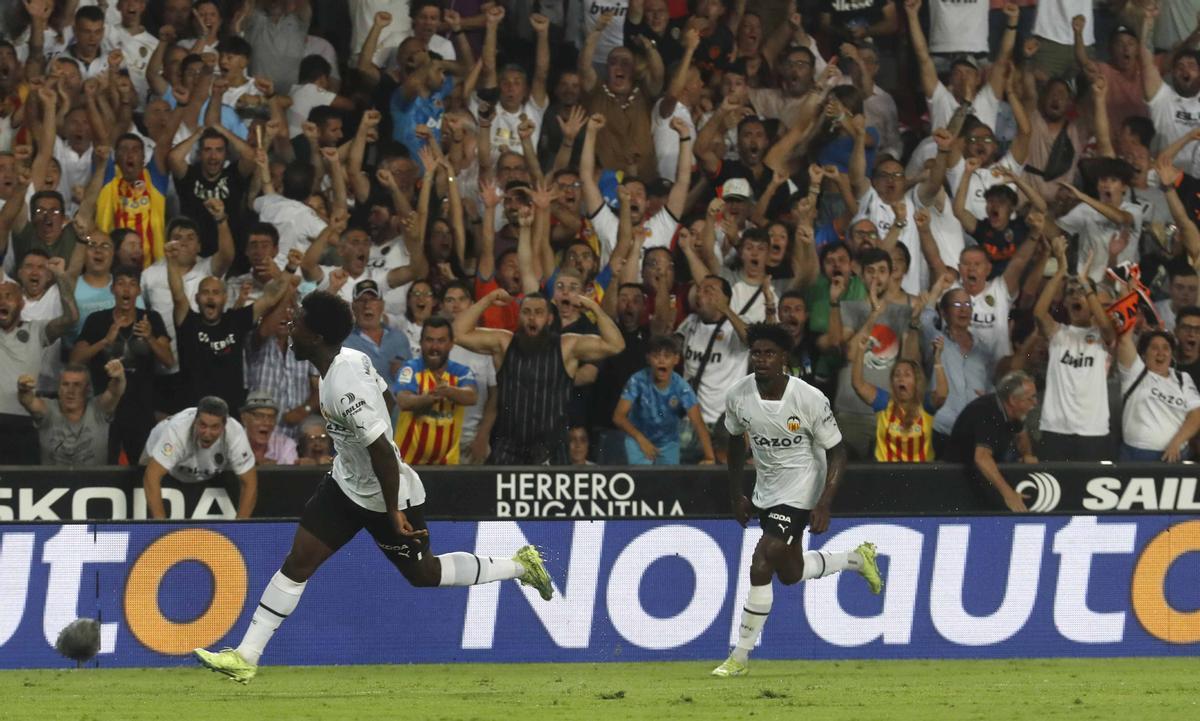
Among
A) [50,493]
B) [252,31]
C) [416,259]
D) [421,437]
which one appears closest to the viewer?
[50,493]

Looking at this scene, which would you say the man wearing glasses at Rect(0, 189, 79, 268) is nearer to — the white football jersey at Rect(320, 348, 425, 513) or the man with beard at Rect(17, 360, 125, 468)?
the man with beard at Rect(17, 360, 125, 468)

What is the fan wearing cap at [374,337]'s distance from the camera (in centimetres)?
1503

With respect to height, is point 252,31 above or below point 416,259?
above

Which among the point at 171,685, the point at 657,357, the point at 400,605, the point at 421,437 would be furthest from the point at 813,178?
the point at 171,685

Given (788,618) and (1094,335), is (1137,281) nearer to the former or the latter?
(1094,335)

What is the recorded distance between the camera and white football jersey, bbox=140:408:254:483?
44.9 feet

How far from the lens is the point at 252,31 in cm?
1744

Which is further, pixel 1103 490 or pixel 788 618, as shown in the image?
pixel 1103 490

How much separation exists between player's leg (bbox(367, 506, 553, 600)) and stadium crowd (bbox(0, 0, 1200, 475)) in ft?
9.90

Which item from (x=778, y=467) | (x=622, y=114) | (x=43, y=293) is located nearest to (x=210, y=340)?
(x=43, y=293)

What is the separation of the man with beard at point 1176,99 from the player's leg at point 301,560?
1071 cm

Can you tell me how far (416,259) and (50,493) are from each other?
11.7 ft


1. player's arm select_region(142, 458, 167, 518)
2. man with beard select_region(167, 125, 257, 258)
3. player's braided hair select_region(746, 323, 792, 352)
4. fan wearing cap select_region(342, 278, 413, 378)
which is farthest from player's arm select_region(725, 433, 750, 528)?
man with beard select_region(167, 125, 257, 258)

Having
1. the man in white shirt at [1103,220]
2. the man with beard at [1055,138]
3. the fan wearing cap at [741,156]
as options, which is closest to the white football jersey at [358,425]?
the fan wearing cap at [741,156]
